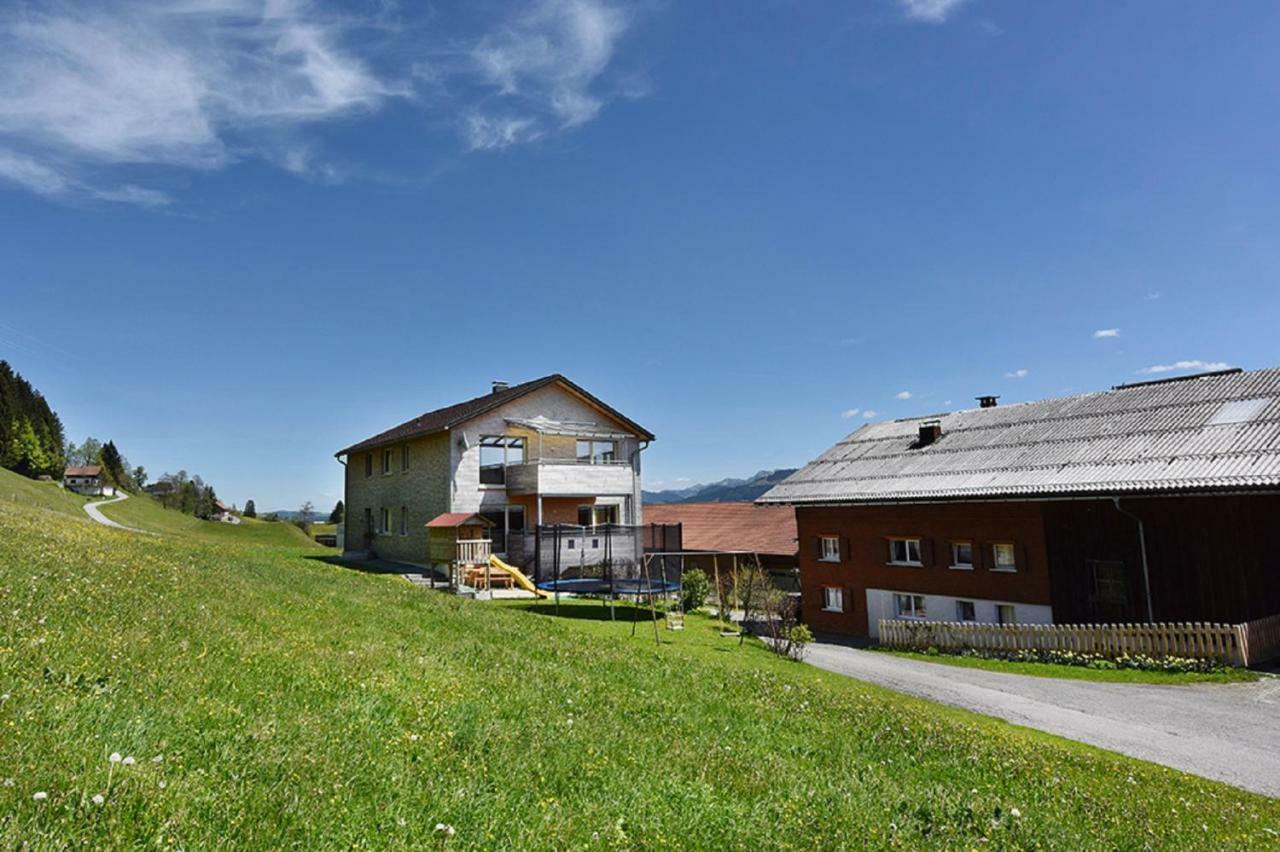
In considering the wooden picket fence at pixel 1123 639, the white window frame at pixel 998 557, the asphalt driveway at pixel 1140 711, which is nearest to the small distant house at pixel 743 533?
the white window frame at pixel 998 557

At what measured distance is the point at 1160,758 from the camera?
34.6 feet

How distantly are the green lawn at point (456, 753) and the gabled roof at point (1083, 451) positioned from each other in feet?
45.0

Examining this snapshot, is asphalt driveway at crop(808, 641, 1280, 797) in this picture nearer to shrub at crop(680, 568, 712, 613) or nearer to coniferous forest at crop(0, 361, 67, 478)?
shrub at crop(680, 568, 712, 613)

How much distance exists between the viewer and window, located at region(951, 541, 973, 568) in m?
25.1

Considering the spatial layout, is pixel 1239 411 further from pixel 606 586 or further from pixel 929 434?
pixel 606 586

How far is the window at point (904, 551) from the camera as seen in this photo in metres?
26.9

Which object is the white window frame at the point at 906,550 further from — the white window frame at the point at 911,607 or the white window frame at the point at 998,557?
the white window frame at the point at 998,557

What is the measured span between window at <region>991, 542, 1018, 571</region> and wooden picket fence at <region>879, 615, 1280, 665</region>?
3.45 metres

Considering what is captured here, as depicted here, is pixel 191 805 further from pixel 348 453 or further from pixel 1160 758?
pixel 348 453

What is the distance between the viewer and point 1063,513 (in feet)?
75.0

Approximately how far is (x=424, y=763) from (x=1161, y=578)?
76.2ft

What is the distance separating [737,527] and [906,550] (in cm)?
2182

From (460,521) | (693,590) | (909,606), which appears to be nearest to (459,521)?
(460,521)

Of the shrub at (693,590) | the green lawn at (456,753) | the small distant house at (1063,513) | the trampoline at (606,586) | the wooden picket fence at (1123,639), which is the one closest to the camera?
the green lawn at (456,753)
